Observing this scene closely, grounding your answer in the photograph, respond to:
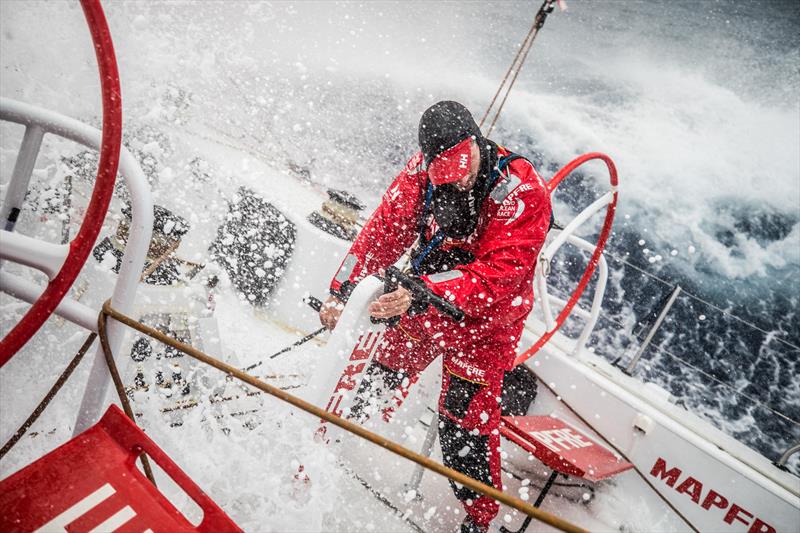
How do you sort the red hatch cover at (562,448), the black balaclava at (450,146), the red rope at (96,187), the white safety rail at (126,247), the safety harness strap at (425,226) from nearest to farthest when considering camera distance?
the red rope at (96,187) < the white safety rail at (126,247) < the black balaclava at (450,146) < the safety harness strap at (425,226) < the red hatch cover at (562,448)

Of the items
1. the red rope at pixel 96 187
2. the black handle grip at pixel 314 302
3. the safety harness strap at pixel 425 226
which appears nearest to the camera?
the red rope at pixel 96 187

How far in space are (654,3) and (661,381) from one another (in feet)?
71.7

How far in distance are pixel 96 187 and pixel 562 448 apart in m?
2.61

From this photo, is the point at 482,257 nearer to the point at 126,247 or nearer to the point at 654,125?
the point at 126,247

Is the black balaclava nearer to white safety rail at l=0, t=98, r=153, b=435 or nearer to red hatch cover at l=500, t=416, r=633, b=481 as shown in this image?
white safety rail at l=0, t=98, r=153, b=435

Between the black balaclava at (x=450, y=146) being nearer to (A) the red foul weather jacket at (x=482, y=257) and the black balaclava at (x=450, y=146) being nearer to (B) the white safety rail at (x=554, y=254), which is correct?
(A) the red foul weather jacket at (x=482, y=257)

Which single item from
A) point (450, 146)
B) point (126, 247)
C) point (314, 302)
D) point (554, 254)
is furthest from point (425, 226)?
point (314, 302)

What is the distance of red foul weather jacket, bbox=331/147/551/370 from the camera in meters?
1.93

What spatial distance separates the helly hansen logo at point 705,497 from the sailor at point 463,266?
154 cm

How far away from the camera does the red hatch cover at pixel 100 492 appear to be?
2.95 feet

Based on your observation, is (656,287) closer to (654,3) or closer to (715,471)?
(654,3)

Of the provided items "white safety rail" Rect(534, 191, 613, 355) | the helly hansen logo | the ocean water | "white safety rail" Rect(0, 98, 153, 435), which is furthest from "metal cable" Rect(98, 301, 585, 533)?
the ocean water

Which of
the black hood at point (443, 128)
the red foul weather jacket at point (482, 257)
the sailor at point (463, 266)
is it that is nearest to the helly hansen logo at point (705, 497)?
the sailor at point (463, 266)

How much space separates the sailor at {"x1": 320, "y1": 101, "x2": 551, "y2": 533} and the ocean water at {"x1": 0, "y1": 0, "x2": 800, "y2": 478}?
18.9 metres
